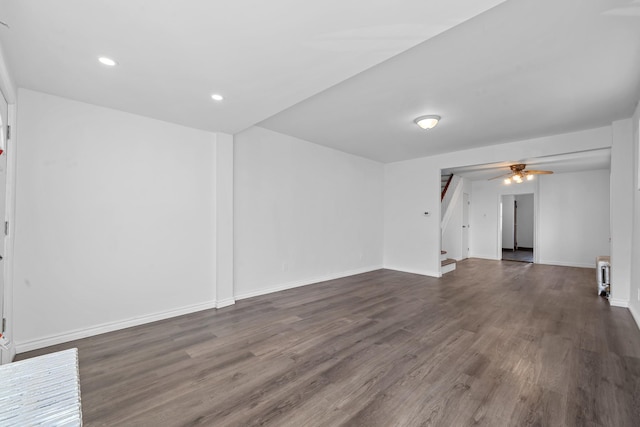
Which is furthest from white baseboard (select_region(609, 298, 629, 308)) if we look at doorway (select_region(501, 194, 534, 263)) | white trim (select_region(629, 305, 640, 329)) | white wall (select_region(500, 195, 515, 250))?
white wall (select_region(500, 195, 515, 250))

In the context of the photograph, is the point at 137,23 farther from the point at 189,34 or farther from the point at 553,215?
the point at 553,215

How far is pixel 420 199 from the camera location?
609 centimetres

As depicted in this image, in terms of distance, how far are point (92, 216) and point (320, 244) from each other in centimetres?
342

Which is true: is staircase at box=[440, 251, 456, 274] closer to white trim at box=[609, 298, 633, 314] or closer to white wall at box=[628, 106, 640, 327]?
white trim at box=[609, 298, 633, 314]

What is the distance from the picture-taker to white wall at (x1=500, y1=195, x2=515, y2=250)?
10562 mm

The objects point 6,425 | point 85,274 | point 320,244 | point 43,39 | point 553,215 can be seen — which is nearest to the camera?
point 6,425

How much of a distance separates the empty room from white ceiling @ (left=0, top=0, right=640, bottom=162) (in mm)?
18

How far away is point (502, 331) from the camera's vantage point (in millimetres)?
2998

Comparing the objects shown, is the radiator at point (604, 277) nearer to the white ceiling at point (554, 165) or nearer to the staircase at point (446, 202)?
the white ceiling at point (554, 165)

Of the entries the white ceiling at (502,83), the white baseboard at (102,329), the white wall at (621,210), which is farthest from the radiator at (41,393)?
the white wall at (621,210)

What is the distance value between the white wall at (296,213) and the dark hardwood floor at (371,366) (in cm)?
75

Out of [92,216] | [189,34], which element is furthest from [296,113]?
[92,216]

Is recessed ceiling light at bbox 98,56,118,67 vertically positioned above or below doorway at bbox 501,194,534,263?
above

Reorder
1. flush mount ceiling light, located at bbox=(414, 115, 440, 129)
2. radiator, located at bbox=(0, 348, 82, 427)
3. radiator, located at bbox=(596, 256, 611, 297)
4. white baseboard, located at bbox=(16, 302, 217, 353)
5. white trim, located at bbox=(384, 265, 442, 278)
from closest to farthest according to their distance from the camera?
radiator, located at bbox=(0, 348, 82, 427)
white baseboard, located at bbox=(16, 302, 217, 353)
flush mount ceiling light, located at bbox=(414, 115, 440, 129)
radiator, located at bbox=(596, 256, 611, 297)
white trim, located at bbox=(384, 265, 442, 278)
